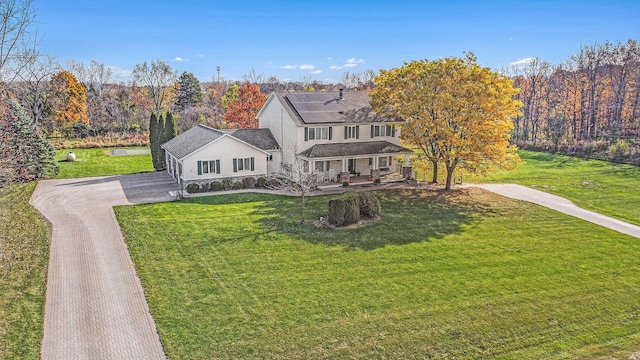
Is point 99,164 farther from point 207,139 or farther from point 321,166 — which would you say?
point 321,166

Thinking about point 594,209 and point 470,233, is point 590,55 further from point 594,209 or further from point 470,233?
point 470,233

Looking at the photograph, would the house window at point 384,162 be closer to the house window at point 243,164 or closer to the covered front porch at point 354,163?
the covered front porch at point 354,163

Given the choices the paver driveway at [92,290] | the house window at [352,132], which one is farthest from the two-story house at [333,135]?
the paver driveway at [92,290]

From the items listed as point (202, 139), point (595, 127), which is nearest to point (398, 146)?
point (202, 139)

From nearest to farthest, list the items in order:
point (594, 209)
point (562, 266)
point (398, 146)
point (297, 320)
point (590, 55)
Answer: point (297, 320) < point (562, 266) < point (594, 209) < point (398, 146) < point (590, 55)

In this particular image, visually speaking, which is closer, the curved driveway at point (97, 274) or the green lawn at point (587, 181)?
the curved driveway at point (97, 274)

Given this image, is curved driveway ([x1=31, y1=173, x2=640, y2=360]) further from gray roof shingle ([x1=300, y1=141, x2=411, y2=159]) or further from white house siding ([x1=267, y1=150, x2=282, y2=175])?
gray roof shingle ([x1=300, y1=141, x2=411, y2=159])
